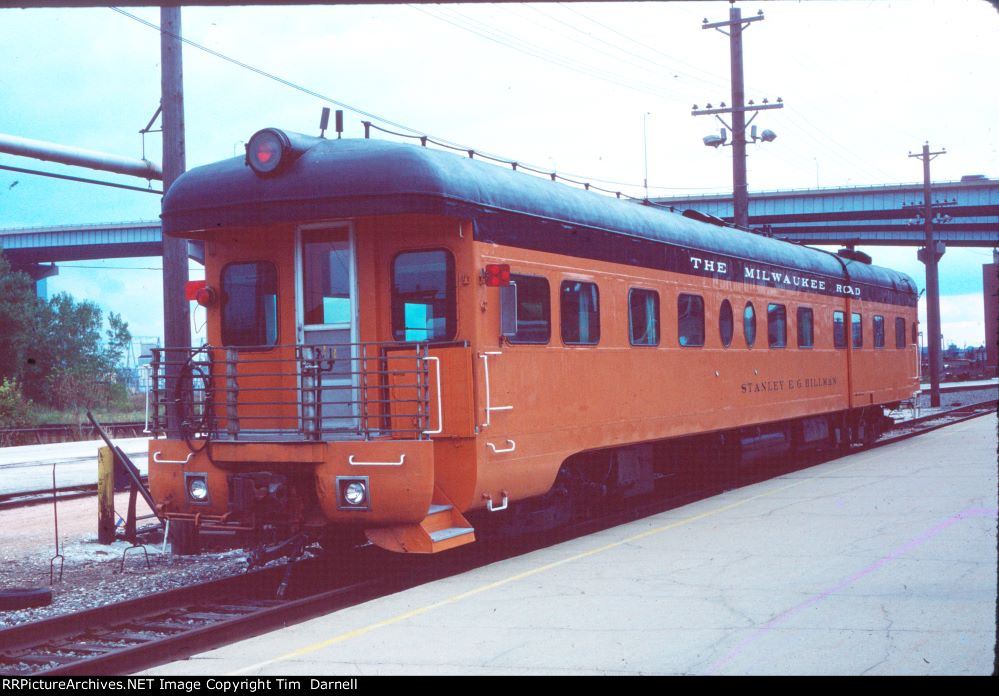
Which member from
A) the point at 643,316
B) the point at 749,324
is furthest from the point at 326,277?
the point at 749,324

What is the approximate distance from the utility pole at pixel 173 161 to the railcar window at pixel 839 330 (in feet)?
40.5

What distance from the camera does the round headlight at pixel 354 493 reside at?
8891 millimetres

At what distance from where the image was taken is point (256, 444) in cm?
929

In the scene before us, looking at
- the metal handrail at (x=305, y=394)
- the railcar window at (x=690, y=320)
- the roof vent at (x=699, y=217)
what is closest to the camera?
the metal handrail at (x=305, y=394)

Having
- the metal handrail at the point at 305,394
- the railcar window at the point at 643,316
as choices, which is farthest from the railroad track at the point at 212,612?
the railcar window at the point at 643,316

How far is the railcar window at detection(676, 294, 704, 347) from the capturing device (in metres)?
13.7

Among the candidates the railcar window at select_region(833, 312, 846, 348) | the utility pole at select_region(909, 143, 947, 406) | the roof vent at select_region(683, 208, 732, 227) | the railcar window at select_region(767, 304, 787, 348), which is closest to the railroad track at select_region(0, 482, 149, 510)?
the roof vent at select_region(683, 208, 732, 227)

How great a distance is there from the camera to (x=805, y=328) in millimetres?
18438

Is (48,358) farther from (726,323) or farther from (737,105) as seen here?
(726,323)

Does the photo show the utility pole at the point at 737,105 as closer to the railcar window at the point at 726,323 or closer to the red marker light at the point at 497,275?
the railcar window at the point at 726,323

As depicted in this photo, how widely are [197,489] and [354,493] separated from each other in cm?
160

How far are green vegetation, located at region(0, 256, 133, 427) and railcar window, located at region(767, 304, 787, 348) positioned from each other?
102 feet

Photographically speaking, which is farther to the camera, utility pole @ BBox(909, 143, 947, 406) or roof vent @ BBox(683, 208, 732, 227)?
utility pole @ BBox(909, 143, 947, 406)

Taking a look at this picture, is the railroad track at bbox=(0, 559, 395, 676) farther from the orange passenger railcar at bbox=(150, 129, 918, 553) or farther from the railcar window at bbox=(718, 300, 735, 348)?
the railcar window at bbox=(718, 300, 735, 348)
